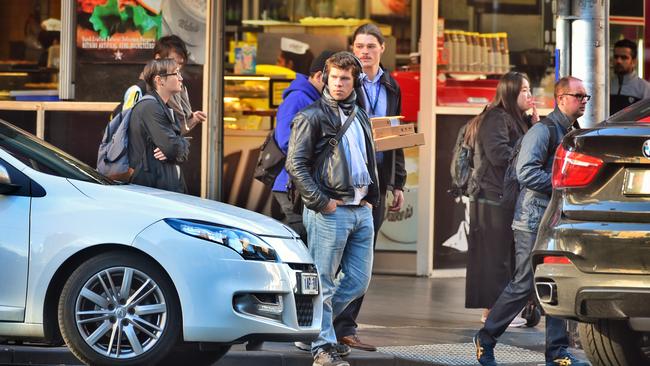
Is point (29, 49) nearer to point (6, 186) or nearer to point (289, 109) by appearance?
point (289, 109)

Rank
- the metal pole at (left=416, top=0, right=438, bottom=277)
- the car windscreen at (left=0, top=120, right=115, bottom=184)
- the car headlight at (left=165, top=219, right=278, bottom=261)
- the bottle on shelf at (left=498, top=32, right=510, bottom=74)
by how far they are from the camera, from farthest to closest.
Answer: the bottle on shelf at (left=498, top=32, right=510, bottom=74) → the metal pole at (left=416, top=0, right=438, bottom=277) → the car windscreen at (left=0, top=120, right=115, bottom=184) → the car headlight at (left=165, top=219, right=278, bottom=261)

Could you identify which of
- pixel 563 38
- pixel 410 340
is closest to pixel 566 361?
pixel 410 340

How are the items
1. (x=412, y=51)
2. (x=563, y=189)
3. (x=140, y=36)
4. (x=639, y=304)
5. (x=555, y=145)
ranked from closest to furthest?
(x=639, y=304)
(x=563, y=189)
(x=555, y=145)
(x=140, y=36)
(x=412, y=51)

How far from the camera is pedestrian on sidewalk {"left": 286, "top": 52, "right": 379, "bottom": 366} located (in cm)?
871

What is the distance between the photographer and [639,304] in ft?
23.1

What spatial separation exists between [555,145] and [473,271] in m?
Answer: 2.22

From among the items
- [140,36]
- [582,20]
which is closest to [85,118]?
[140,36]

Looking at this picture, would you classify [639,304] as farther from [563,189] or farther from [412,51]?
[412,51]

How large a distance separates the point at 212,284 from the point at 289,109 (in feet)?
6.75

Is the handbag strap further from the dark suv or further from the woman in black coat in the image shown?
the dark suv

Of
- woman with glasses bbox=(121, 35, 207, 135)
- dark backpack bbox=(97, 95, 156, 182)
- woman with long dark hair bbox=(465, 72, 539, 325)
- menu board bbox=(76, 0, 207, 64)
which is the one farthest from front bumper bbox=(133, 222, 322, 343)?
menu board bbox=(76, 0, 207, 64)

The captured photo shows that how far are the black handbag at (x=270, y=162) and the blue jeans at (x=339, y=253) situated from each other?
739 millimetres

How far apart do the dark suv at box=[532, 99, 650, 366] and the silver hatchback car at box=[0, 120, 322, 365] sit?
1540 mm

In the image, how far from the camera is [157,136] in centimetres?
972
